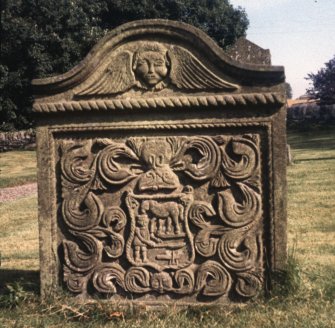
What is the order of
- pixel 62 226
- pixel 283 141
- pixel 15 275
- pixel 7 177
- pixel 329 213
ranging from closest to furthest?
1. pixel 283 141
2. pixel 62 226
3. pixel 15 275
4. pixel 329 213
5. pixel 7 177

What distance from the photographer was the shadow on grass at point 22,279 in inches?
177

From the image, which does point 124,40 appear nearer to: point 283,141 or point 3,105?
point 283,141

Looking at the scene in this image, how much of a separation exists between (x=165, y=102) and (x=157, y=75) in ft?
0.76

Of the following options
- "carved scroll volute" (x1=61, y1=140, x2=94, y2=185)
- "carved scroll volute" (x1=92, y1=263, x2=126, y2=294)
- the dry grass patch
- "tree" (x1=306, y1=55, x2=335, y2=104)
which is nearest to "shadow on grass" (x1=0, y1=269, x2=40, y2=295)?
the dry grass patch

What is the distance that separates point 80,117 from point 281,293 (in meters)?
2.12

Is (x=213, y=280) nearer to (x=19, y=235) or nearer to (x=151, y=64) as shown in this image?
(x=151, y=64)

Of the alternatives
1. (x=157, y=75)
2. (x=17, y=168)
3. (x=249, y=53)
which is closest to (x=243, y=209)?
(x=157, y=75)

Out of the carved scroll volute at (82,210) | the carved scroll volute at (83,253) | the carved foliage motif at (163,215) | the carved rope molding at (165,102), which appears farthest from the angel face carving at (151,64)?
the carved scroll volute at (83,253)

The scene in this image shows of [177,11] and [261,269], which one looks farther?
[177,11]

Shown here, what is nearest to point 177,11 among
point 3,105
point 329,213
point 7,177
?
point 3,105

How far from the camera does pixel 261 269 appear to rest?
4.11 meters

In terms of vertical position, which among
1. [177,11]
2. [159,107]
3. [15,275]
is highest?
[177,11]

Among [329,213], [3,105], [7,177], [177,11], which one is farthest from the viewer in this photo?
[177,11]

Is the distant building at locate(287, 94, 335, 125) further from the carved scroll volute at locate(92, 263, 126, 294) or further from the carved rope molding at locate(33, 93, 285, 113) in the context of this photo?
the carved scroll volute at locate(92, 263, 126, 294)
